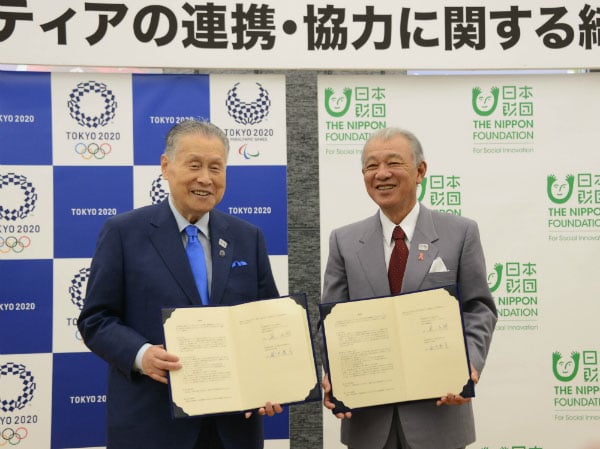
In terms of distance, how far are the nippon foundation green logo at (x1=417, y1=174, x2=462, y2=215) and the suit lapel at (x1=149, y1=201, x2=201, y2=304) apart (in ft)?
6.09

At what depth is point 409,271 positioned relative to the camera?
7.20 feet

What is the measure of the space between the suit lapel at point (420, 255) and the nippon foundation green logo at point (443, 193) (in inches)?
55.1

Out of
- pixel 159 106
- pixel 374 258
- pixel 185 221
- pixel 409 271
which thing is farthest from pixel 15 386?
pixel 409 271

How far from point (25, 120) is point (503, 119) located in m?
2.70

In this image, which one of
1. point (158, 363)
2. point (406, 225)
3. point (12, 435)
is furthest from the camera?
point (12, 435)

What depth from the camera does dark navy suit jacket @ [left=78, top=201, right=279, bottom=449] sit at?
6.79 ft

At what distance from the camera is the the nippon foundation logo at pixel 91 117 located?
3.48 meters

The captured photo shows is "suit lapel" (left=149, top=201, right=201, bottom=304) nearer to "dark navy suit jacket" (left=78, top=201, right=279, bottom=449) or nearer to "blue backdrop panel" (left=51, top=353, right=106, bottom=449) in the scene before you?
"dark navy suit jacket" (left=78, top=201, right=279, bottom=449)

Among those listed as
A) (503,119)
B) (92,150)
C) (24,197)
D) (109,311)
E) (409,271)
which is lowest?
(109,311)

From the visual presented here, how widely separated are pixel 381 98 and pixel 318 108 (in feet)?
1.21

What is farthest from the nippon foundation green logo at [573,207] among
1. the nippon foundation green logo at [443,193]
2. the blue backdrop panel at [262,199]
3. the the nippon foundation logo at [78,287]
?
the the nippon foundation logo at [78,287]

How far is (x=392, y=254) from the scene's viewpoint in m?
2.25

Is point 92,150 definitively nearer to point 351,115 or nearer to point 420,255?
point 351,115

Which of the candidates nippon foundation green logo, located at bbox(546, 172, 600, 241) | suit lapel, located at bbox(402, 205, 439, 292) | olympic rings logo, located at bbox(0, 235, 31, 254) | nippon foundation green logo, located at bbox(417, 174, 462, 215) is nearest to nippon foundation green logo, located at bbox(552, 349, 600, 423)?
nippon foundation green logo, located at bbox(546, 172, 600, 241)
